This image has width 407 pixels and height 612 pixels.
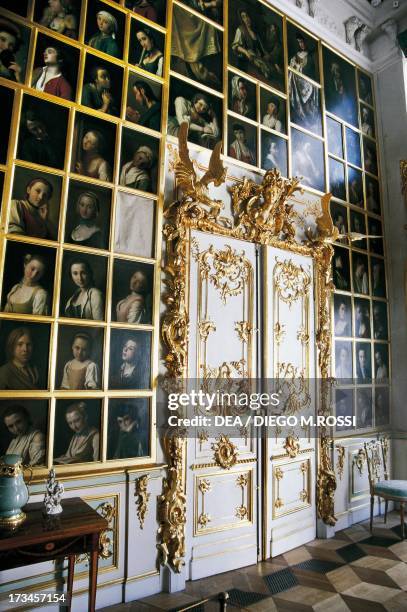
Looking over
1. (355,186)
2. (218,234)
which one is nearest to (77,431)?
(218,234)

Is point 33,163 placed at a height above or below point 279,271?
above

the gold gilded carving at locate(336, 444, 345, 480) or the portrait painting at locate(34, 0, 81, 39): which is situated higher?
the portrait painting at locate(34, 0, 81, 39)

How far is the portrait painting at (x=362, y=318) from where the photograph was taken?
6.59 meters

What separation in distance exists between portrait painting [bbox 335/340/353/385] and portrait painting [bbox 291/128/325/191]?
225 cm

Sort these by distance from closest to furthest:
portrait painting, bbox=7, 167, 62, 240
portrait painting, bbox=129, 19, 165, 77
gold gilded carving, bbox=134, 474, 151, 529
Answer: portrait painting, bbox=7, 167, 62, 240 < gold gilded carving, bbox=134, 474, 151, 529 < portrait painting, bbox=129, 19, 165, 77

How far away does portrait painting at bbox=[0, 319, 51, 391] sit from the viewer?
3445 millimetres

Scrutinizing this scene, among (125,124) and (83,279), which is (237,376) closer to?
(83,279)

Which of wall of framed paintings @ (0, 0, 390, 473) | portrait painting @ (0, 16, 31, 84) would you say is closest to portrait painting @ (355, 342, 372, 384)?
wall of framed paintings @ (0, 0, 390, 473)

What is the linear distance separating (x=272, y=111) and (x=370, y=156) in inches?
93.7

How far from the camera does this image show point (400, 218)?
7223mm

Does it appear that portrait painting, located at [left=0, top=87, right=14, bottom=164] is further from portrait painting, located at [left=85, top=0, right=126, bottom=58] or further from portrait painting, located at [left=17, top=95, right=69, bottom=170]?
portrait painting, located at [left=85, top=0, right=126, bottom=58]

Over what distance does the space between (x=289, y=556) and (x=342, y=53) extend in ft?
23.7

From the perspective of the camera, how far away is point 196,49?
512 cm

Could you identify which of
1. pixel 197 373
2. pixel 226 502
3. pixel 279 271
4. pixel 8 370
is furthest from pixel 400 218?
pixel 8 370
